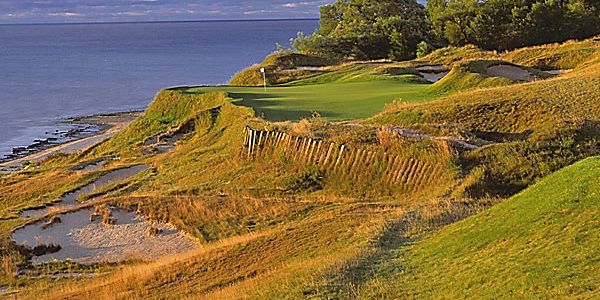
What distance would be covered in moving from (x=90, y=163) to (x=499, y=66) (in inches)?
696

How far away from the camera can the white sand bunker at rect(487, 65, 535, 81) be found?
1283 inches

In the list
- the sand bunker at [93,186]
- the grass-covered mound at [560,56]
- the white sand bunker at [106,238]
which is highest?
the grass-covered mound at [560,56]

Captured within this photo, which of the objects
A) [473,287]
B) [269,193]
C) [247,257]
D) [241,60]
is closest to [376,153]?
[269,193]

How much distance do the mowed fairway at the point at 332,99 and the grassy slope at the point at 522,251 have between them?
13.2 m

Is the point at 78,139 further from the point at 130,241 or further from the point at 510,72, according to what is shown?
the point at 130,241

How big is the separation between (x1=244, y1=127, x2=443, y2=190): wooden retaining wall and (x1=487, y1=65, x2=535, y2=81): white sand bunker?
14.0 meters

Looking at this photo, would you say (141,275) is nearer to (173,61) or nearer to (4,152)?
(4,152)

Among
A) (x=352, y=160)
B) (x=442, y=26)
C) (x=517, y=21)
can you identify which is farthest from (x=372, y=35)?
(x=352, y=160)

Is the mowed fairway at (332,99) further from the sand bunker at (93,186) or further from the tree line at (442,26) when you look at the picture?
the tree line at (442,26)

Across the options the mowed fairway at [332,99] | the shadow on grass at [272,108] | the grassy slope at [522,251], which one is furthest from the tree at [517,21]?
the grassy slope at [522,251]

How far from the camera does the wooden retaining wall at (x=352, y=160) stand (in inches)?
715

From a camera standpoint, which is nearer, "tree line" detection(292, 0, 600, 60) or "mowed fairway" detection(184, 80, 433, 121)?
"mowed fairway" detection(184, 80, 433, 121)

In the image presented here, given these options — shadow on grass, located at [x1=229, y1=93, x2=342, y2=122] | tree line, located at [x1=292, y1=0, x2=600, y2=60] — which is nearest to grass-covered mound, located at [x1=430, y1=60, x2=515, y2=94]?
shadow on grass, located at [x1=229, y1=93, x2=342, y2=122]

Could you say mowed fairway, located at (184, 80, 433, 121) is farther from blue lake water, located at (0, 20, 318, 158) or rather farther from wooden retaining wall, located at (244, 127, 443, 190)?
blue lake water, located at (0, 20, 318, 158)
